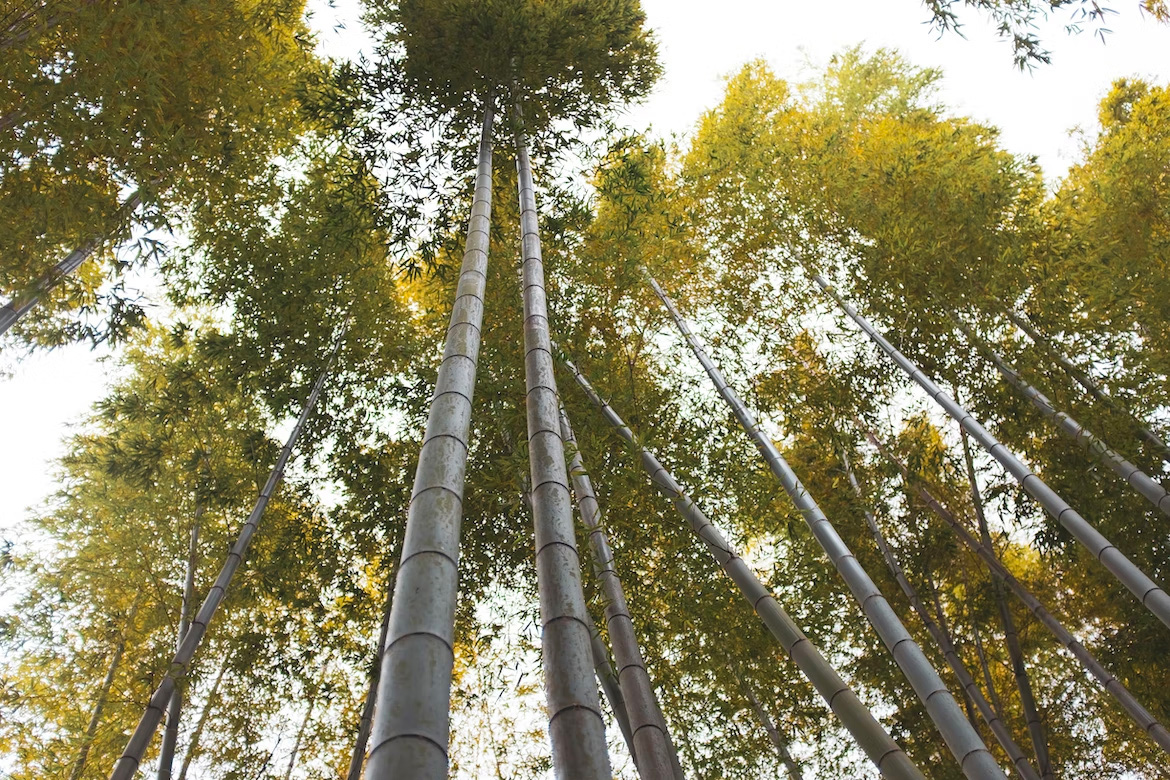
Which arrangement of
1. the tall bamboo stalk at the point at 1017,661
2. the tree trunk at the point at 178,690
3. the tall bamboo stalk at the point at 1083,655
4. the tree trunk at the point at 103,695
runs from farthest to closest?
the tree trunk at the point at 103,695 < the tall bamboo stalk at the point at 1017,661 < the tall bamboo stalk at the point at 1083,655 < the tree trunk at the point at 178,690

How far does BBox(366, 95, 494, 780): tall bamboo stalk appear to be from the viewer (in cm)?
115

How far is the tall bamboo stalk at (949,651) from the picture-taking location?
14.7 ft

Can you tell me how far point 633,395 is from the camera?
4.41 metres

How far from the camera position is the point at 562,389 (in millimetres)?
4820

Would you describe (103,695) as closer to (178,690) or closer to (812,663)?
(178,690)

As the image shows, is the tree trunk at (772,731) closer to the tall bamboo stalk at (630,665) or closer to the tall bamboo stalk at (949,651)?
the tall bamboo stalk at (949,651)

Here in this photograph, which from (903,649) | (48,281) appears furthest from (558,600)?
(48,281)

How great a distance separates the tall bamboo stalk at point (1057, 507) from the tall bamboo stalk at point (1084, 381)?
0.81m

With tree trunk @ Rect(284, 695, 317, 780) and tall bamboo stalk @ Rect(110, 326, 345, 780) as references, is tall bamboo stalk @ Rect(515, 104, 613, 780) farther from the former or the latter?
tree trunk @ Rect(284, 695, 317, 780)

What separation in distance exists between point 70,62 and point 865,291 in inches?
210

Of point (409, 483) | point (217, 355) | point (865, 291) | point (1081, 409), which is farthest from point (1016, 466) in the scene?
point (217, 355)

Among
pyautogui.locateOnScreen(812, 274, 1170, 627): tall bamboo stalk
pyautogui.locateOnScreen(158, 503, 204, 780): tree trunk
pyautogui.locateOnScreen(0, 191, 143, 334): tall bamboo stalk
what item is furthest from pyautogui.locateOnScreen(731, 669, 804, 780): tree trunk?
pyautogui.locateOnScreen(0, 191, 143, 334): tall bamboo stalk

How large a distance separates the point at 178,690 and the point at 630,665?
2.67 m

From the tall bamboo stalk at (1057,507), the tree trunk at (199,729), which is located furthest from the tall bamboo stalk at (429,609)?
the tree trunk at (199,729)
